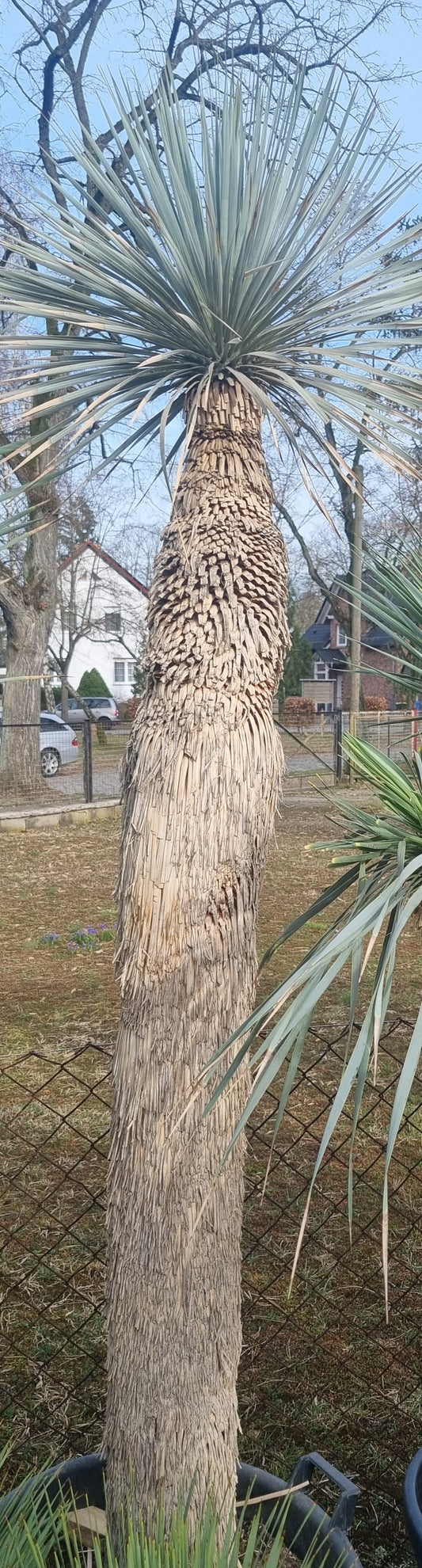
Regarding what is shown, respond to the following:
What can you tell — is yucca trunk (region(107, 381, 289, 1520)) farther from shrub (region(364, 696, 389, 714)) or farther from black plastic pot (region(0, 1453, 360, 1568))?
shrub (region(364, 696, 389, 714))

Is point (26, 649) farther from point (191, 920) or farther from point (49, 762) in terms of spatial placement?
point (191, 920)

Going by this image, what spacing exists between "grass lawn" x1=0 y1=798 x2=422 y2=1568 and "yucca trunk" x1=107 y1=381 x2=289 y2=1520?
0.53 m

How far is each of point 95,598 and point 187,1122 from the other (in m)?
37.6

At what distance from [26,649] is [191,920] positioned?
13420 mm

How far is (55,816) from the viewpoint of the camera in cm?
1282

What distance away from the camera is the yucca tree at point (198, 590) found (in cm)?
154

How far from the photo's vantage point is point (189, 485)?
166 cm

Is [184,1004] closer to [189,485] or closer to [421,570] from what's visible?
[189,485]

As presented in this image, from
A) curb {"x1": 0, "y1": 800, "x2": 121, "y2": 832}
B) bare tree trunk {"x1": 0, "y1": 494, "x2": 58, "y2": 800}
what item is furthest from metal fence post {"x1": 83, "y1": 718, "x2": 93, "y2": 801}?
bare tree trunk {"x1": 0, "y1": 494, "x2": 58, "y2": 800}

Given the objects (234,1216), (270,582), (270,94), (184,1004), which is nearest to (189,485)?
(270,582)

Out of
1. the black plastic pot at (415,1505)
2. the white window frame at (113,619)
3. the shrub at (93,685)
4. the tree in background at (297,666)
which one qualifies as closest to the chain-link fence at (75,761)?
the black plastic pot at (415,1505)

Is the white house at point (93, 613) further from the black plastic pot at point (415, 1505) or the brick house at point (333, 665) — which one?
the black plastic pot at point (415, 1505)

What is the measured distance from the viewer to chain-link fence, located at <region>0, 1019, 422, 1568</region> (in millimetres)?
2424

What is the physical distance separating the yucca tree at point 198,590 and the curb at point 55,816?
32.8ft
